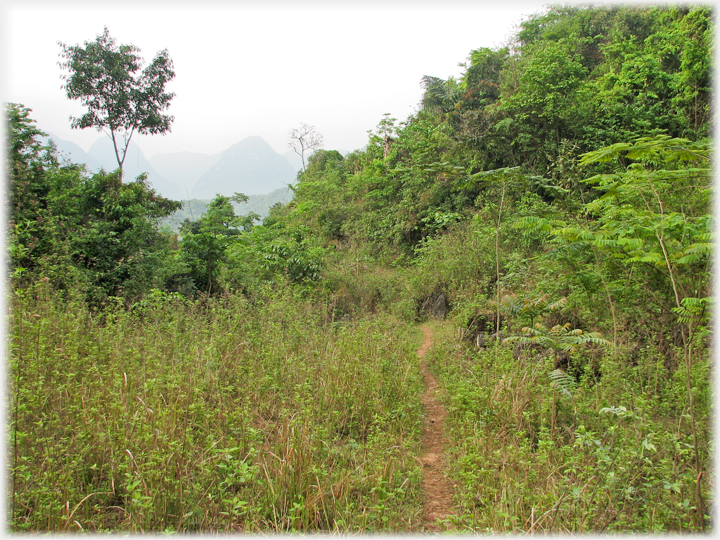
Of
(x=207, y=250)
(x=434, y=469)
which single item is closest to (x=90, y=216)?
(x=207, y=250)

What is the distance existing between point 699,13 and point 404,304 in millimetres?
12384

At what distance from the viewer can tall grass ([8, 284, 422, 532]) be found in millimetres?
2398

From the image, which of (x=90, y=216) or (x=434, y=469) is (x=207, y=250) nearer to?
(x=90, y=216)

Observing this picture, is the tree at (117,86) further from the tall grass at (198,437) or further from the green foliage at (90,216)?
the tall grass at (198,437)

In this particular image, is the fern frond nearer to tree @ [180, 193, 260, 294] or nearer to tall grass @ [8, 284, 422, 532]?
tall grass @ [8, 284, 422, 532]

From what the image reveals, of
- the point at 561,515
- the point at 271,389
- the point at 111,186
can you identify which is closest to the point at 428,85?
the point at 111,186

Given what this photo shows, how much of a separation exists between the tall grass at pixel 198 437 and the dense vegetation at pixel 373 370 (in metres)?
0.02

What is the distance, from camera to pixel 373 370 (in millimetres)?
4758

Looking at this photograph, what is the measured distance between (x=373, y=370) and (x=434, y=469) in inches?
55.4

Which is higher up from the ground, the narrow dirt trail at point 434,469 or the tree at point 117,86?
the tree at point 117,86

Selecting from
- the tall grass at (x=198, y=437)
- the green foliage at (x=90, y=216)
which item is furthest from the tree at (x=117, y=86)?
the tall grass at (x=198, y=437)

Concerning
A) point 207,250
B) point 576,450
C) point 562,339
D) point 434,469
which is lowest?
point 434,469

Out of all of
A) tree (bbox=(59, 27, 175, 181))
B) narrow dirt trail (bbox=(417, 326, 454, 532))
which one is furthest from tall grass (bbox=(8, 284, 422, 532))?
tree (bbox=(59, 27, 175, 181))

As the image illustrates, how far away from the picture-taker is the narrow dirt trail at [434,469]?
9.48 ft
